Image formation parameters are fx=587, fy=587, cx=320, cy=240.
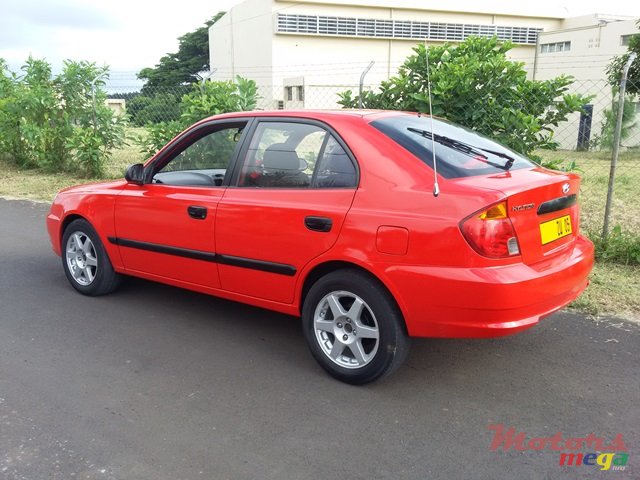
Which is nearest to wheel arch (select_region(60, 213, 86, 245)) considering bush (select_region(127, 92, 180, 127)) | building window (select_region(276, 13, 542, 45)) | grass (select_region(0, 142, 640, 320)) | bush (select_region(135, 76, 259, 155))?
bush (select_region(135, 76, 259, 155))

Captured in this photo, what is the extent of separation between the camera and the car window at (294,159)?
11.7 ft

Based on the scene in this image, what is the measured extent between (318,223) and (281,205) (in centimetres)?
32

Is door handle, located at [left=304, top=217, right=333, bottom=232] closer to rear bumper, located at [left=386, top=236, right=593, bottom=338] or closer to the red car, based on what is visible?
the red car

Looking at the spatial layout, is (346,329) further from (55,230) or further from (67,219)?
(55,230)

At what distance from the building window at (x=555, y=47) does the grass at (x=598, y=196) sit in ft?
46.5

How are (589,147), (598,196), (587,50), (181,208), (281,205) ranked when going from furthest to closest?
(587,50), (589,147), (598,196), (181,208), (281,205)

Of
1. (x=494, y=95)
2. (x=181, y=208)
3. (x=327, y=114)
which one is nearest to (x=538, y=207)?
(x=327, y=114)

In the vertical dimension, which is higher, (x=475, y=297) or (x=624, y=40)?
(x=624, y=40)

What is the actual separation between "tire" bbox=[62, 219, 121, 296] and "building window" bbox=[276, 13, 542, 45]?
1206 inches

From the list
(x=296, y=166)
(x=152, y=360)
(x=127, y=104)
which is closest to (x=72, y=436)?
(x=152, y=360)

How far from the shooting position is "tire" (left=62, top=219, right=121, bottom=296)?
16.2 ft

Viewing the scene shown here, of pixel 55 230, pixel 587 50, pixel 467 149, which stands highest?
pixel 587 50

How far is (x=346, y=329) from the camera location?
3.53 meters

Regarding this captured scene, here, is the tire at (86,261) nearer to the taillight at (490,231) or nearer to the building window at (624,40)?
the taillight at (490,231)
